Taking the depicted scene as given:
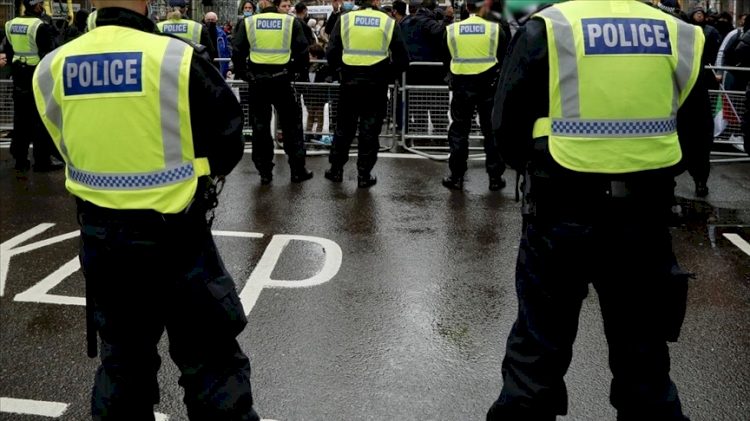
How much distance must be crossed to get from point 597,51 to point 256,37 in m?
6.04

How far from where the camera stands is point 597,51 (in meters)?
2.80

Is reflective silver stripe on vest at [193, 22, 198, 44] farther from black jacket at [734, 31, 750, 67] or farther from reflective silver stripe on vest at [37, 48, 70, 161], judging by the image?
black jacket at [734, 31, 750, 67]

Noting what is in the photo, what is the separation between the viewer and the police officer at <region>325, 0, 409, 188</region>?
8117mm

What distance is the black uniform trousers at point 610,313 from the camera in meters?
2.84

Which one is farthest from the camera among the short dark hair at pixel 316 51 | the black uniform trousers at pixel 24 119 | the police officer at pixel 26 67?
the short dark hair at pixel 316 51

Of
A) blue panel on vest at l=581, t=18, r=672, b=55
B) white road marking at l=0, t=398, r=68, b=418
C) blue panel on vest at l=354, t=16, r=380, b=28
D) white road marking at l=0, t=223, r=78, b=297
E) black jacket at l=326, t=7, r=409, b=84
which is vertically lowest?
white road marking at l=0, t=223, r=78, b=297

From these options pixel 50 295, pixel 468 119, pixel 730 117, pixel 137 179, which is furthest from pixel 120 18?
pixel 730 117

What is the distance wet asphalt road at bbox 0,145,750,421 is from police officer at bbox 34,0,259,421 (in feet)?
2.85

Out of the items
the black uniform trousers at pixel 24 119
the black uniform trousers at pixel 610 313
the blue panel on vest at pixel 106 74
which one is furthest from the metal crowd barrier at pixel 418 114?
the blue panel on vest at pixel 106 74

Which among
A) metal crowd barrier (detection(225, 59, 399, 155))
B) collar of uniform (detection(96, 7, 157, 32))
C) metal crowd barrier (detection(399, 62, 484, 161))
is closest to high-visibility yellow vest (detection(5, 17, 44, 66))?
metal crowd barrier (detection(225, 59, 399, 155))

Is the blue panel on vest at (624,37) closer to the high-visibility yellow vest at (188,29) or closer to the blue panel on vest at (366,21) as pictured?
the blue panel on vest at (366,21)

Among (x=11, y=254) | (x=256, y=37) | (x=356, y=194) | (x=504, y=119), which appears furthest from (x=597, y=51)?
(x=256, y=37)

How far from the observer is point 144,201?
282 cm

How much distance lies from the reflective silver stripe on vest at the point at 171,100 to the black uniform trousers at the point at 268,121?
5.68 metres
